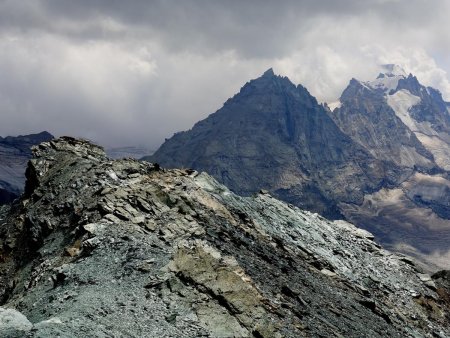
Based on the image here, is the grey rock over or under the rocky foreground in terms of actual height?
under

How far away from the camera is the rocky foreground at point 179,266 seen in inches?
1314

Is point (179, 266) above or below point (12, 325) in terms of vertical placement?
above

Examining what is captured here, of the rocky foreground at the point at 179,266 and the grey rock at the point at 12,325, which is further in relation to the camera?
the rocky foreground at the point at 179,266

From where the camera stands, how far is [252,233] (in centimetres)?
5419

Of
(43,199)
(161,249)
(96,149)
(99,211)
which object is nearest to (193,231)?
(161,249)

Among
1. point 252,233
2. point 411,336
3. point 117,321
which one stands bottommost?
point 117,321

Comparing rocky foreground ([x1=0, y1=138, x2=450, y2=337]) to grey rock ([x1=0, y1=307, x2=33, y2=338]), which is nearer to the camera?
grey rock ([x1=0, y1=307, x2=33, y2=338])

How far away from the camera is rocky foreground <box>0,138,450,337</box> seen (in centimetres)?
3338

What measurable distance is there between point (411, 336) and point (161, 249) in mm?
27562

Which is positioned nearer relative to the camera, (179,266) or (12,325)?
(12,325)

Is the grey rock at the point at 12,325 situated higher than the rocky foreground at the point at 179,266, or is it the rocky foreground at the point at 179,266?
the rocky foreground at the point at 179,266

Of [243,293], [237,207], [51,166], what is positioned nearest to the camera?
[243,293]

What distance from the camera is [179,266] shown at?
37.9 m

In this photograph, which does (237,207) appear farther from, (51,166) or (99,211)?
(51,166)
